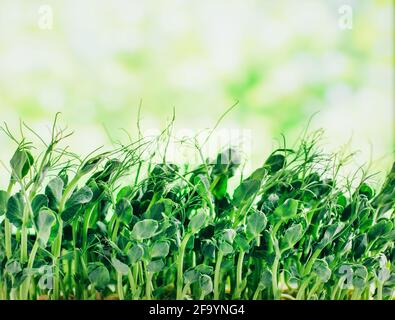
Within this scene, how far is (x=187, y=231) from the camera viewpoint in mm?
783

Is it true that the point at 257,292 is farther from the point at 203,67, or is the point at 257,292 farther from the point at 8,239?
the point at 203,67

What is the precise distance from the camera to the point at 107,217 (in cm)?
87

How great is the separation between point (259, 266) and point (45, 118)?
476 millimetres

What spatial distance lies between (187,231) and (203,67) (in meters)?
0.51

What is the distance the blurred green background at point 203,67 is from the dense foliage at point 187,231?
0.84 ft

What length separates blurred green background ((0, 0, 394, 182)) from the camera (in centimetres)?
108

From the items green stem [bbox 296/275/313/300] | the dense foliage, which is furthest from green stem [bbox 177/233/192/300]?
green stem [bbox 296/275/313/300]

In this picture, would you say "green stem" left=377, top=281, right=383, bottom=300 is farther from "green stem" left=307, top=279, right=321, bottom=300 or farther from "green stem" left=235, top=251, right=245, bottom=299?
"green stem" left=235, top=251, right=245, bottom=299

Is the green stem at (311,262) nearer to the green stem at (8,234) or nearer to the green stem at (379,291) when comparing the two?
the green stem at (379,291)

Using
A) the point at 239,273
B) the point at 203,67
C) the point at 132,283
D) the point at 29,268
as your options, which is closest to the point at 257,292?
the point at 239,273

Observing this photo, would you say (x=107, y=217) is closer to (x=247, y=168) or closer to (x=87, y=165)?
(x=87, y=165)

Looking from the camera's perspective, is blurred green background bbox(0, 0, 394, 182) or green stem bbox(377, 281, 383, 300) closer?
green stem bbox(377, 281, 383, 300)

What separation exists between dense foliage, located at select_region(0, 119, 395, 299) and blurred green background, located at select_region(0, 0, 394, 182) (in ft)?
0.84

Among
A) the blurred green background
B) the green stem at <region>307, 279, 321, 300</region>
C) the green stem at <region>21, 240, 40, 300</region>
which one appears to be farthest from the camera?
the blurred green background
